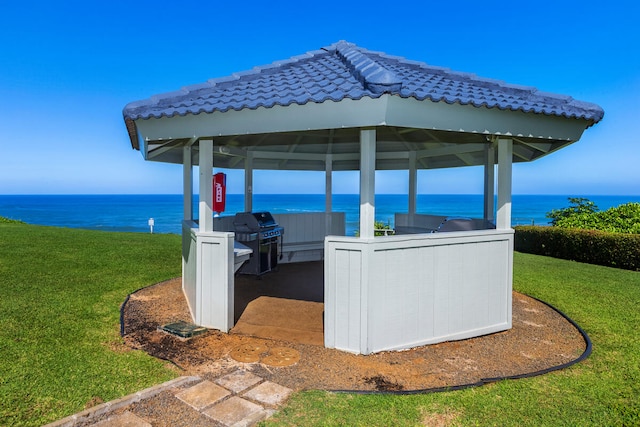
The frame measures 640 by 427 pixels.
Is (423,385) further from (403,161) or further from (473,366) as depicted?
(403,161)

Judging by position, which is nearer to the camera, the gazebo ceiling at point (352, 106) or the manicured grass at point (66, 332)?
the manicured grass at point (66, 332)

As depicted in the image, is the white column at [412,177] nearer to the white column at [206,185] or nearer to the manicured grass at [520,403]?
the manicured grass at [520,403]

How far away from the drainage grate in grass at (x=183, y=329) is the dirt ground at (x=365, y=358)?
0.23ft

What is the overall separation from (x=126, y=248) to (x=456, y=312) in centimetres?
1029

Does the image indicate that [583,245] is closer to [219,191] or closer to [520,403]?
[520,403]

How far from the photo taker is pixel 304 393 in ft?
10.4

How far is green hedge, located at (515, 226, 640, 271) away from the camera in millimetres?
10305

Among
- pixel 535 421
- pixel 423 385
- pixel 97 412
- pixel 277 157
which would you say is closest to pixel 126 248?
pixel 277 157

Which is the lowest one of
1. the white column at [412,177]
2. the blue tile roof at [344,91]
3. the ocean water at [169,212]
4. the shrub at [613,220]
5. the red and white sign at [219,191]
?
the ocean water at [169,212]

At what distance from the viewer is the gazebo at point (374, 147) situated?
372cm

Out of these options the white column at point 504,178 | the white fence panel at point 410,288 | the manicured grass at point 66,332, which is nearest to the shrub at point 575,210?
the white column at point 504,178

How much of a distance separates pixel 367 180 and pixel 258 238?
13.5 feet

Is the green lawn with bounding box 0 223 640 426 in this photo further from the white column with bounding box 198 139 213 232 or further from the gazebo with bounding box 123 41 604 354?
the white column with bounding box 198 139 213 232

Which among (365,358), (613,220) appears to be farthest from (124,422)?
(613,220)
